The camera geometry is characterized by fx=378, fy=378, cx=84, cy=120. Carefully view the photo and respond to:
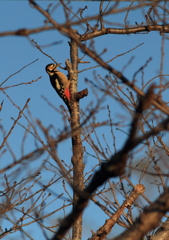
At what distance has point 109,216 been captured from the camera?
4.41 metres

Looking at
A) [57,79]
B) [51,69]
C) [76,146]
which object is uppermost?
[51,69]

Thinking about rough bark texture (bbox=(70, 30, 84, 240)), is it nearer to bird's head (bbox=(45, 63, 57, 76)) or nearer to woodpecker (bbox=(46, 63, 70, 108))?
woodpecker (bbox=(46, 63, 70, 108))

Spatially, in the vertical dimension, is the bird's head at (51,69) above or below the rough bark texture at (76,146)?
above

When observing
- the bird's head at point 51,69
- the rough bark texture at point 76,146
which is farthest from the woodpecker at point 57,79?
the rough bark texture at point 76,146

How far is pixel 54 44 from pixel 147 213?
3.37ft

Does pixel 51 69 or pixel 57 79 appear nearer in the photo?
pixel 57 79

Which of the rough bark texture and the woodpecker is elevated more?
the woodpecker

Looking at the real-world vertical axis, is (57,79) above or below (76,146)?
above

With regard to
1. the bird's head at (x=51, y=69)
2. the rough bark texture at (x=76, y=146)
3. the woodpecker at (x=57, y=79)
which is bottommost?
the rough bark texture at (x=76, y=146)

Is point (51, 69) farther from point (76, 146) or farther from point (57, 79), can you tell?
point (76, 146)

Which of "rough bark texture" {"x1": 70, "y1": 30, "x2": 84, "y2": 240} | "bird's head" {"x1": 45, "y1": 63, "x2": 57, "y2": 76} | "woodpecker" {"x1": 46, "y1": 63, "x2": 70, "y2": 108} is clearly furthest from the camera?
"bird's head" {"x1": 45, "y1": 63, "x2": 57, "y2": 76}

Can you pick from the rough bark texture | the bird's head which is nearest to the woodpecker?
the bird's head

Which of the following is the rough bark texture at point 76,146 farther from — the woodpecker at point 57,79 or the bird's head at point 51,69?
the bird's head at point 51,69

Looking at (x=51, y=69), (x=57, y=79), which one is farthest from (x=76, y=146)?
(x=51, y=69)
